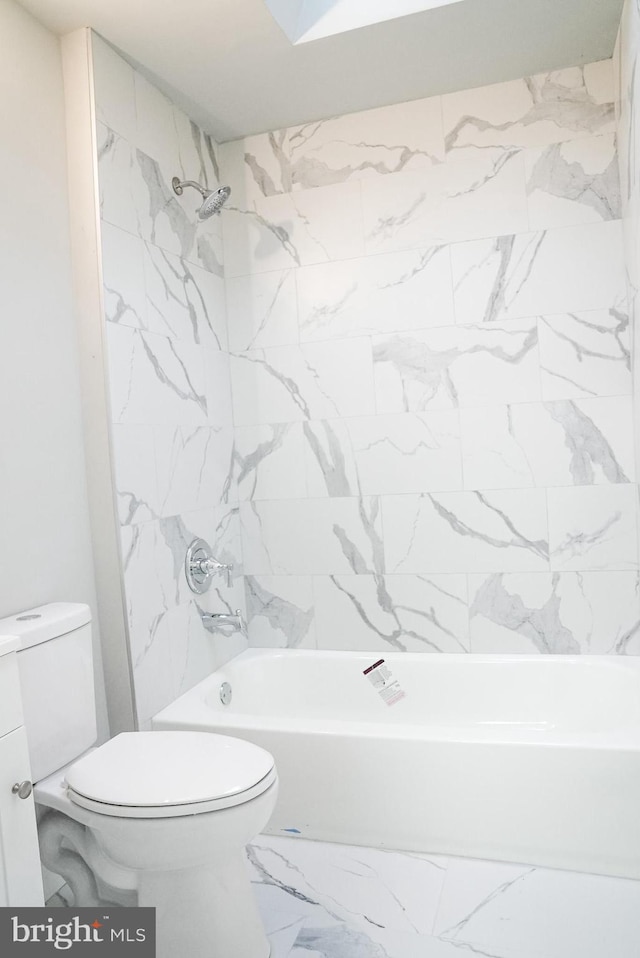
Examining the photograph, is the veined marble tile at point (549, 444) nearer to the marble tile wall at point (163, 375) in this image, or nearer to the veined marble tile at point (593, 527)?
the veined marble tile at point (593, 527)

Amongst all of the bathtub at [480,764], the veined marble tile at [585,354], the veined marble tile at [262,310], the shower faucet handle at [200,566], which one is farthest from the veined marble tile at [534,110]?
the bathtub at [480,764]

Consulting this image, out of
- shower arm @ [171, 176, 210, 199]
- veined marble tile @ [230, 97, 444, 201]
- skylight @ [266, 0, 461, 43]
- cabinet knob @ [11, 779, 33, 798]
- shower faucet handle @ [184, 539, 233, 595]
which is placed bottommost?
cabinet knob @ [11, 779, 33, 798]

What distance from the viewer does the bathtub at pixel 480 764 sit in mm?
1936

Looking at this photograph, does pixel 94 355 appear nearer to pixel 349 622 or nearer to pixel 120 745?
pixel 120 745

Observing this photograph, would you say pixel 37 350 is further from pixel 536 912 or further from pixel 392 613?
pixel 536 912

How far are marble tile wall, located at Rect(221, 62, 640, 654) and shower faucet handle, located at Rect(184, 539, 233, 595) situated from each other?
320 millimetres

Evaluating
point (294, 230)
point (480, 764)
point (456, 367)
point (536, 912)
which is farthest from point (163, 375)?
point (536, 912)

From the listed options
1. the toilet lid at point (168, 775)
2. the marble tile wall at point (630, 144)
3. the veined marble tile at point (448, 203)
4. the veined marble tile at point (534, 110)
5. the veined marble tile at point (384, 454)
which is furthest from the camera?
the veined marble tile at point (384, 454)

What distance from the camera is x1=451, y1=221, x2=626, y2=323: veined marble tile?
2.53 m

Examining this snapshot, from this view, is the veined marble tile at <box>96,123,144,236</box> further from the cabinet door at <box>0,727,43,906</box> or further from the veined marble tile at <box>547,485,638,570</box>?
the veined marble tile at <box>547,485,638,570</box>

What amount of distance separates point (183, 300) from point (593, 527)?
171 centimetres

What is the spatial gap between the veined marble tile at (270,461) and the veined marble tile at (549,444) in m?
0.67

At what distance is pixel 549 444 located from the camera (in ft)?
8.55

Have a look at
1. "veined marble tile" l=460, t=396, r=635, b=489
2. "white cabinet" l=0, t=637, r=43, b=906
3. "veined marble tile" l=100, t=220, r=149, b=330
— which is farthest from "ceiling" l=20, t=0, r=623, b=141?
"white cabinet" l=0, t=637, r=43, b=906
